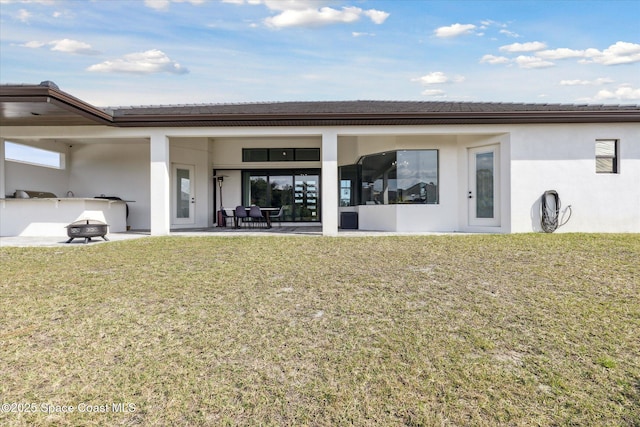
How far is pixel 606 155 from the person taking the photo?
8.88m

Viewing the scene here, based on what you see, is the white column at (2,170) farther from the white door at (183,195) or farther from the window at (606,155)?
the window at (606,155)

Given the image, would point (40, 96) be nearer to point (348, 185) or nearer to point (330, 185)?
point (330, 185)

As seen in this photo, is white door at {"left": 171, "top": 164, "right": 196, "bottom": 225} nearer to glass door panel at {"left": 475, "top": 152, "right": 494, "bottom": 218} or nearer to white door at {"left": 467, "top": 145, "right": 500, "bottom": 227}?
white door at {"left": 467, "top": 145, "right": 500, "bottom": 227}

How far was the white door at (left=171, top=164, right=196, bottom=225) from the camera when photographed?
12367 mm

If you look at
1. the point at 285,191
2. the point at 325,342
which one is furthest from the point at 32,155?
the point at 325,342

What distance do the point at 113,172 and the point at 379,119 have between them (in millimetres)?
9491

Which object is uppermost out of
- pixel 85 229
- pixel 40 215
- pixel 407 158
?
pixel 407 158

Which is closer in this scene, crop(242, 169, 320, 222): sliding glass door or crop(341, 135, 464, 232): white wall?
crop(341, 135, 464, 232): white wall

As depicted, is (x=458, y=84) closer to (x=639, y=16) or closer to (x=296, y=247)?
(x=639, y=16)

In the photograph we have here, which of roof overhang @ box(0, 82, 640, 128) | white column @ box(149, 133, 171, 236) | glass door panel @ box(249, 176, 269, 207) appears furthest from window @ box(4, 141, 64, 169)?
glass door panel @ box(249, 176, 269, 207)

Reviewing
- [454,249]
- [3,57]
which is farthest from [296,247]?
[3,57]

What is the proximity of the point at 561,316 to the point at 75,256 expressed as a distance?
7.24m

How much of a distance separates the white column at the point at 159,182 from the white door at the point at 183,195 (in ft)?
9.97

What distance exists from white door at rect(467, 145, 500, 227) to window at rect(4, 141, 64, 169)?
1306cm
